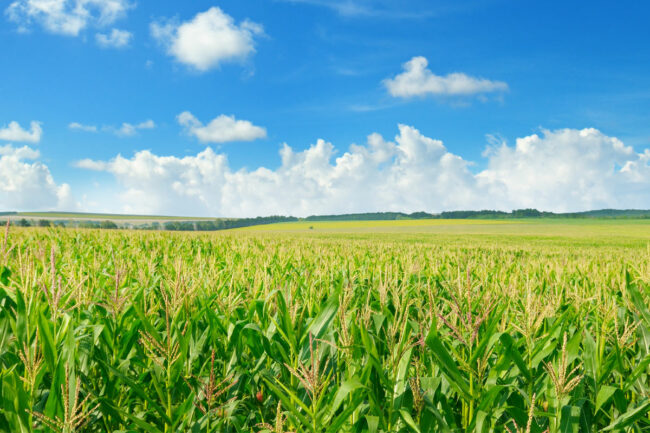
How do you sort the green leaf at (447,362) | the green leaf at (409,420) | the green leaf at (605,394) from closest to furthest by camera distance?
the green leaf at (409,420), the green leaf at (447,362), the green leaf at (605,394)

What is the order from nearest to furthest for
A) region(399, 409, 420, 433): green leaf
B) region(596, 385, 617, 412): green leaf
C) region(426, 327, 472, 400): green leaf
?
1. region(399, 409, 420, 433): green leaf
2. region(426, 327, 472, 400): green leaf
3. region(596, 385, 617, 412): green leaf

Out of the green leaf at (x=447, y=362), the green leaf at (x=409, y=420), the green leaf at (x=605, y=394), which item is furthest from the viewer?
the green leaf at (x=605, y=394)

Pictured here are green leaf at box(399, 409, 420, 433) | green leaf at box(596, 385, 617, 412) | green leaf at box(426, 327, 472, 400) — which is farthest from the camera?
green leaf at box(596, 385, 617, 412)

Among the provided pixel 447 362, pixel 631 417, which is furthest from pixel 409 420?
pixel 631 417

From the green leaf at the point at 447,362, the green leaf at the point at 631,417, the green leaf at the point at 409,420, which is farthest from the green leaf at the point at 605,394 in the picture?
the green leaf at the point at 409,420

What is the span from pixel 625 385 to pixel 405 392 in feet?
5.06

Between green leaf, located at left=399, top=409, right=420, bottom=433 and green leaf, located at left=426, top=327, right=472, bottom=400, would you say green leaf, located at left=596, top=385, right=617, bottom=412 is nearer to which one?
green leaf, located at left=426, top=327, right=472, bottom=400

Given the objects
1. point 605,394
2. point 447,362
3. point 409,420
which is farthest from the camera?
point 605,394

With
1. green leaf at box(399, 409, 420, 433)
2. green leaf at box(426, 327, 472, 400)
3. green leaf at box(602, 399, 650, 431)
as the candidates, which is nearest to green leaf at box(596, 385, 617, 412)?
green leaf at box(602, 399, 650, 431)

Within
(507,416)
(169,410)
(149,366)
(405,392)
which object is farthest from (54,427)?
(507,416)

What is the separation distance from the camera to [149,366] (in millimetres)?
2357

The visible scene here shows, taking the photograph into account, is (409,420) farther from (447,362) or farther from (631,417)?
(631,417)

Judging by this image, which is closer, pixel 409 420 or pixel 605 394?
pixel 409 420

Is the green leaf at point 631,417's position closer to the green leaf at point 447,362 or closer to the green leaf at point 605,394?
the green leaf at point 605,394
